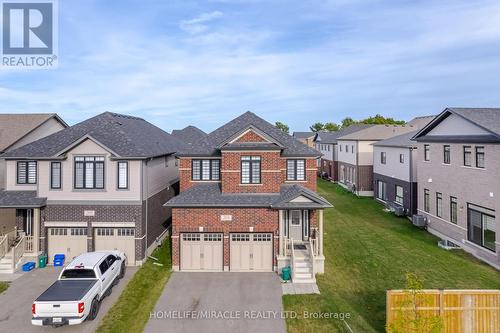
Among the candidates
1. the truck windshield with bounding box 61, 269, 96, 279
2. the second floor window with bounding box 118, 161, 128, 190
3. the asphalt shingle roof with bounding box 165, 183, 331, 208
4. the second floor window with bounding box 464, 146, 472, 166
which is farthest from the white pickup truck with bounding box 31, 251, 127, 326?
the second floor window with bounding box 464, 146, 472, 166

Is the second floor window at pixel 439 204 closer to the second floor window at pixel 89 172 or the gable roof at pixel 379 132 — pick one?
the gable roof at pixel 379 132

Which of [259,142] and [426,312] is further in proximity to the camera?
[259,142]

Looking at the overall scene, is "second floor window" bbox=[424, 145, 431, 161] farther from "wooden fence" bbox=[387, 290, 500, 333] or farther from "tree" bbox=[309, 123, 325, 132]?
"tree" bbox=[309, 123, 325, 132]

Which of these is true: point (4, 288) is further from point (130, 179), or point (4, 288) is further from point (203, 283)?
point (203, 283)

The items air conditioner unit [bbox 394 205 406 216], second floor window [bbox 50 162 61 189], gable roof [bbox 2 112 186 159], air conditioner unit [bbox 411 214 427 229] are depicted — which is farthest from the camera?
air conditioner unit [bbox 394 205 406 216]

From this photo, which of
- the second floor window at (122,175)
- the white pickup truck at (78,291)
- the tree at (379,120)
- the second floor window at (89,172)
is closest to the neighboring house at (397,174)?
the second floor window at (122,175)

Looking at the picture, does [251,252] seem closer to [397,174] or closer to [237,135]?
[237,135]

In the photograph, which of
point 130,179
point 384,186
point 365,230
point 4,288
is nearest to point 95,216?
point 130,179
